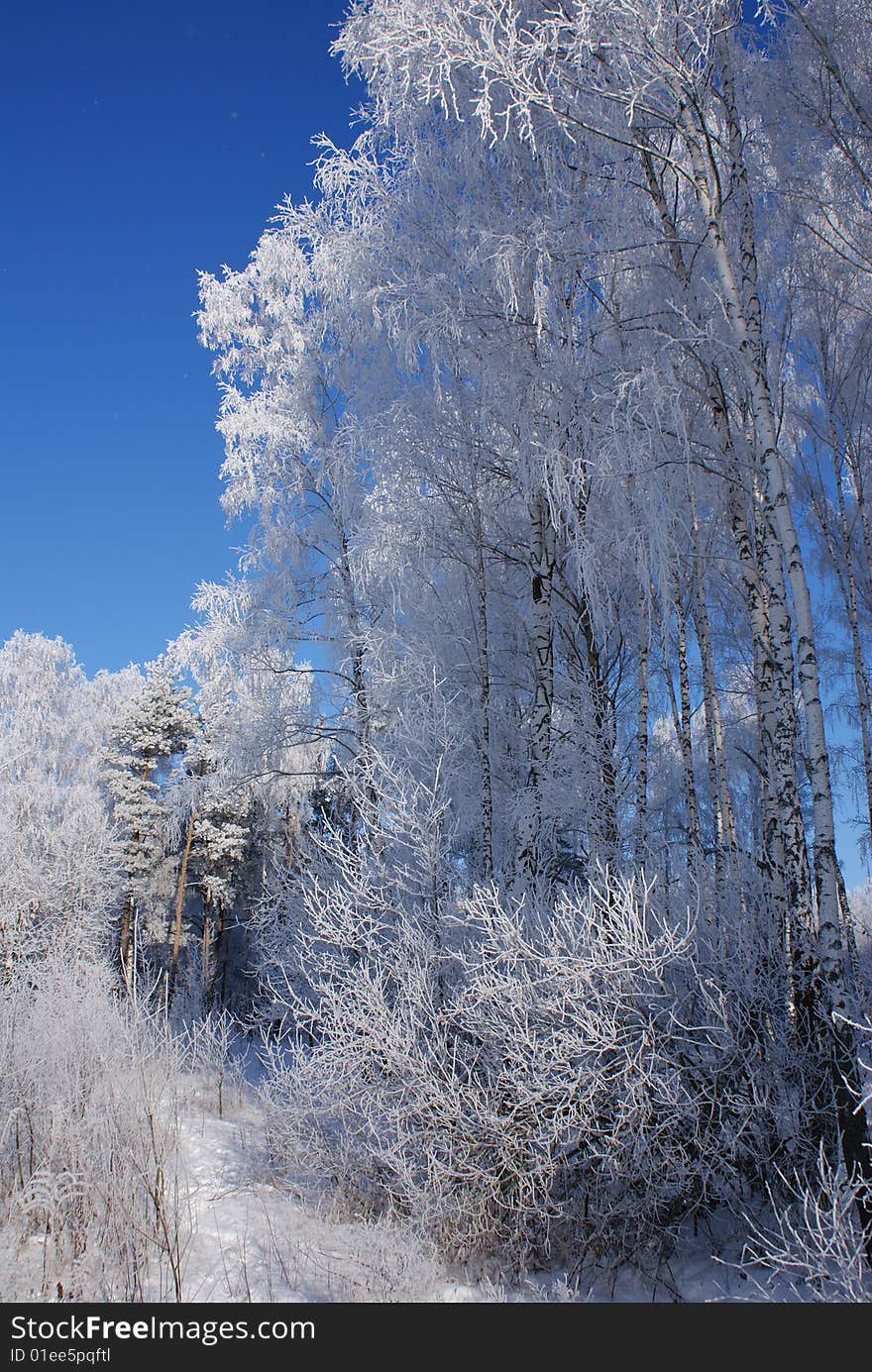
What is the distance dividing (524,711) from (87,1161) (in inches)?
276

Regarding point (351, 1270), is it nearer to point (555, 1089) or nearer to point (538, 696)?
point (555, 1089)

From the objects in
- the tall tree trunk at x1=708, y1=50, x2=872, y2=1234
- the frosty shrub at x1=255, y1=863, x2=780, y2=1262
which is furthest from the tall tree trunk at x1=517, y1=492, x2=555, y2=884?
the tall tree trunk at x1=708, y1=50, x2=872, y2=1234

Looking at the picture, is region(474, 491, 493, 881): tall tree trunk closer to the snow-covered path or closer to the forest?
the forest

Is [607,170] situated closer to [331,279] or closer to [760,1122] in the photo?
[331,279]

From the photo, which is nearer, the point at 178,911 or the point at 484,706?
the point at 484,706

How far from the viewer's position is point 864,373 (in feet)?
33.0

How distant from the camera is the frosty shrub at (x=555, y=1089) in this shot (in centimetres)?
418

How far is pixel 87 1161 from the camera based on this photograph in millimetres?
4512

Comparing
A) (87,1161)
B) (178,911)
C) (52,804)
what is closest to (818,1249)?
(87,1161)

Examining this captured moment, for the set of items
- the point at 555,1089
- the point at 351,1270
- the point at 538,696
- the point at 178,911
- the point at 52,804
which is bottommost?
the point at 351,1270

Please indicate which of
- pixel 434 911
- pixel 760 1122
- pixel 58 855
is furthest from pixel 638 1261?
pixel 58 855

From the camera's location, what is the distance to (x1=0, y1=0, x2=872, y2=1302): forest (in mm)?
4238

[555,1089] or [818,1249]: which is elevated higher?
[555,1089]

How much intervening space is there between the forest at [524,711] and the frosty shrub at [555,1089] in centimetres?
4
